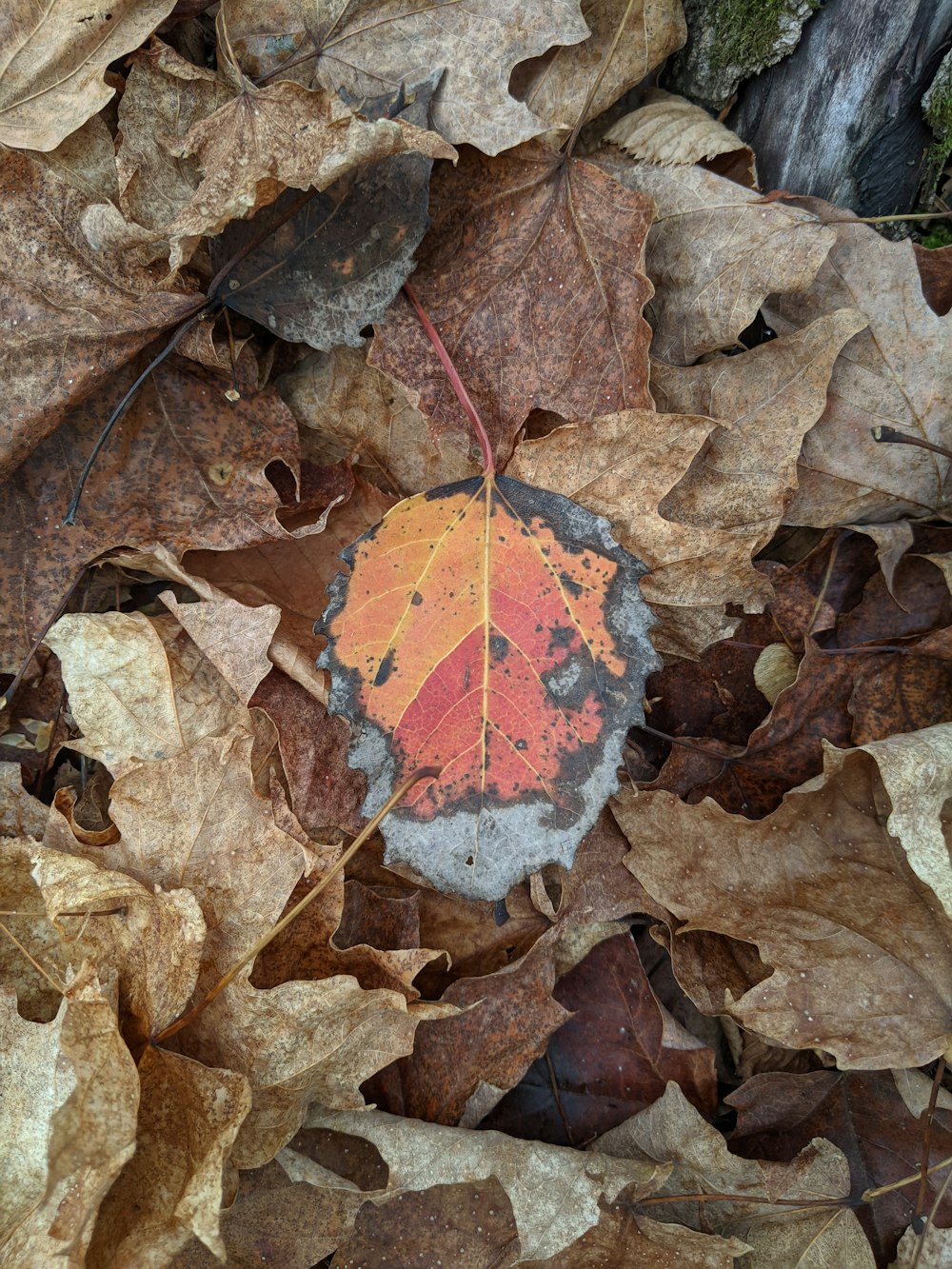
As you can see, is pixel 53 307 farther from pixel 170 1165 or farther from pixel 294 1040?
pixel 170 1165

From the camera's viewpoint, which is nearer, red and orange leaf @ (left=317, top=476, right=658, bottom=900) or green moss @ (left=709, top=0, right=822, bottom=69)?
red and orange leaf @ (left=317, top=476, right=658, bottom=900)

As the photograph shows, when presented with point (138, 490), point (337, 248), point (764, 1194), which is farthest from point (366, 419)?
point (764, 1194)

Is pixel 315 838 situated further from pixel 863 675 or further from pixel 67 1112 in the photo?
pixel 863 675

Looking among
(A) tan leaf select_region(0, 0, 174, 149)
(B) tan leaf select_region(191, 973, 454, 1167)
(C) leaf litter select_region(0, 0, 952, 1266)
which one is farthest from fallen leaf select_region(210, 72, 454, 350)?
(B) tan leaf select_region(191, 973, 454, 1167)

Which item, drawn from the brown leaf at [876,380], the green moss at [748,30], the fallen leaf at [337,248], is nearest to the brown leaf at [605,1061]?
the brown leaf at [876,380]

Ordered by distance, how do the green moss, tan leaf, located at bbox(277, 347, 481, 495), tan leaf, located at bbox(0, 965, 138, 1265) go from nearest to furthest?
tan leaf, located at bbox(0, 965, 138, 1265) → the green moss → tan leaf, located at bbox(277, 347, 481, 495)

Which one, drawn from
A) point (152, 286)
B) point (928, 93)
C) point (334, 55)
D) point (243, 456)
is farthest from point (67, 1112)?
point (928, 93)

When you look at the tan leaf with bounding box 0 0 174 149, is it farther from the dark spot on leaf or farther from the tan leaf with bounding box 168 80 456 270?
the dark spot on leaf

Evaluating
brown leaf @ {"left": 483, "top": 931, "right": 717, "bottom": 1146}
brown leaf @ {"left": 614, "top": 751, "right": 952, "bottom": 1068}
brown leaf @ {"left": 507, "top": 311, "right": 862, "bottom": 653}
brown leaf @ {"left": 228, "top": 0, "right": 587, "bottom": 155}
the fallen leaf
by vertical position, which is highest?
brown leaf @ {"left": 228, "top": 0, "right": 587, "bottom": 155}
